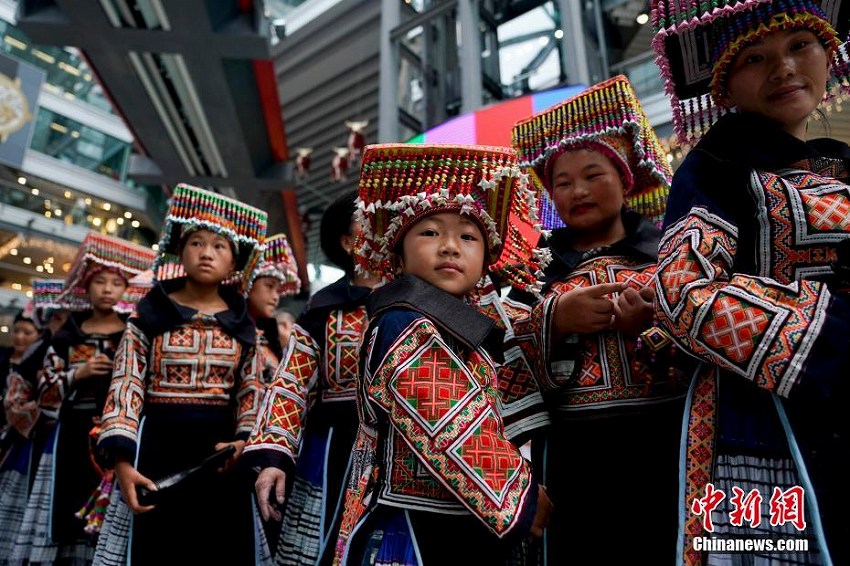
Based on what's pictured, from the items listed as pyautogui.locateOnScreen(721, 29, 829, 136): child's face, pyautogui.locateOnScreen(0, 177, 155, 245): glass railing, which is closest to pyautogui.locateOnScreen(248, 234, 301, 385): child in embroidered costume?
pyautogui.locateOnScreen(721, 29, 829, 136): child's face

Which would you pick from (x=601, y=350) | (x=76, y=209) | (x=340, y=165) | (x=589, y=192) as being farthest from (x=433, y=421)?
(x=76, y=209)

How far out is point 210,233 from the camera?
8.54ft

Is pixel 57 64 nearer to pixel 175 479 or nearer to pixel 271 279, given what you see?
pixel 271 279

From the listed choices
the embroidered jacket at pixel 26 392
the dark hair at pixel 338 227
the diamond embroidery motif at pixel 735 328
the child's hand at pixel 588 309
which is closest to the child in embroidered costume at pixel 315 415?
the dark hair at pixel 338 227

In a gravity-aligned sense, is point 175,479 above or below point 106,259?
below

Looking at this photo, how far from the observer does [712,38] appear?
144cm

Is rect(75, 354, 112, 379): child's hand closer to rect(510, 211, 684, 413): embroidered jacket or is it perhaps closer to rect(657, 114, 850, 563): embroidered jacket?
rect(510, 211, 684, 413): embroidered jacket

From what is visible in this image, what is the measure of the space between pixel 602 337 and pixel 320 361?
1.03 meters

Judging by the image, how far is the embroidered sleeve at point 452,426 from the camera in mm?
1192

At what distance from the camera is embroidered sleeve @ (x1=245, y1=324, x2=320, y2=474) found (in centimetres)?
179

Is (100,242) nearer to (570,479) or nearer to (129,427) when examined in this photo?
(129,427)

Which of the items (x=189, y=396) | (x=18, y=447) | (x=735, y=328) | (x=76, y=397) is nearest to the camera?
(x=735, y=328)

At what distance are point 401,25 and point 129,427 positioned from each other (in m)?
8.68

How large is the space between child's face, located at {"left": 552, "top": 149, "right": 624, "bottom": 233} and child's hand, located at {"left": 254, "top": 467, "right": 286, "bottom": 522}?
48.0 inches
